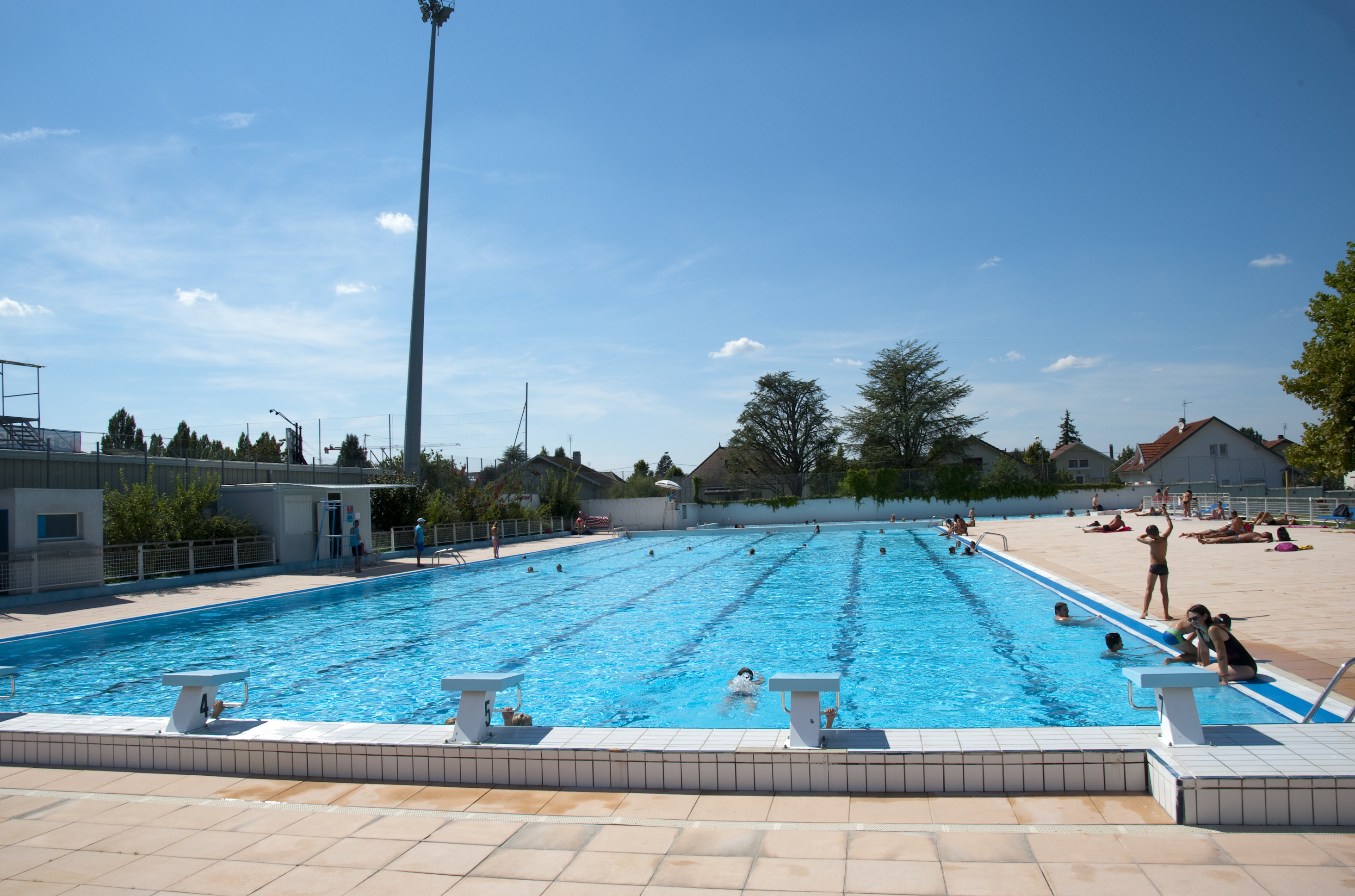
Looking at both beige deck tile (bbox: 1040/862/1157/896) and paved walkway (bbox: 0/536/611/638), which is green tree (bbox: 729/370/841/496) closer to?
paved walkway (bbox: 0/536/611/638)

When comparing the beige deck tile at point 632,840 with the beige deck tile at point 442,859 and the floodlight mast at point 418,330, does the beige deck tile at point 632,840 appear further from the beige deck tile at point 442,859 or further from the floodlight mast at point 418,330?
the floodlight mast at point 418,330

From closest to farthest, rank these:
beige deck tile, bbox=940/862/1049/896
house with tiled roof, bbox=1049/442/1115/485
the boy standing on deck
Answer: beige deck tile, bbox=940/862/1049/896, the boy standing on deck, house with tiled roof, bbox=1049/442/1115/485

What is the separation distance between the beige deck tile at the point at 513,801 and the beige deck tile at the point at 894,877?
1.59 metres

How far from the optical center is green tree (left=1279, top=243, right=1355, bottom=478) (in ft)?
67.6

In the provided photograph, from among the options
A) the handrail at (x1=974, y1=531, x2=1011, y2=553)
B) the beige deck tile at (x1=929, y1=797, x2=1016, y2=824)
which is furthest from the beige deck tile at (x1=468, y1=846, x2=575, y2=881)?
the handrail at (x1=974, y1=531, x2=1011, y2=553)

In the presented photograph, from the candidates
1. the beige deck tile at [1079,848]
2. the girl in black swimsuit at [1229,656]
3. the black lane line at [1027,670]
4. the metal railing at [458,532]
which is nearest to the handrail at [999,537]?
the black lane line at [1027,670]

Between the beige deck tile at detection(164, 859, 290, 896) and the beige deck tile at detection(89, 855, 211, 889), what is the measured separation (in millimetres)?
50

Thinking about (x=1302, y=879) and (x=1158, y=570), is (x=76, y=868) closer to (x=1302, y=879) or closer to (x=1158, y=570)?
(x=1302, y=879)

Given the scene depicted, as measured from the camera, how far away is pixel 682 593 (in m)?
15.4

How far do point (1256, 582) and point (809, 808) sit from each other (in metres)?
10.3

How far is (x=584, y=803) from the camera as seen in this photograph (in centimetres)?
383

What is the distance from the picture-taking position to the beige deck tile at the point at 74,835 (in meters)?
3.50

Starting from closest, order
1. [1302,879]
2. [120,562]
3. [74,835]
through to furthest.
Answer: [1302,879]
[74,835]
[120,562]

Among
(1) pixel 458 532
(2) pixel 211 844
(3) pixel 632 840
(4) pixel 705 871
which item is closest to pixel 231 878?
(2) pixel 211 844
